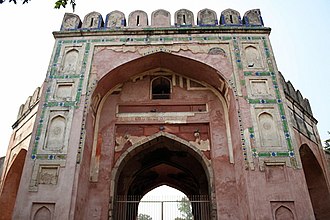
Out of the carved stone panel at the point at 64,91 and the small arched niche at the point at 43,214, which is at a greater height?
the carved stone panel at the point at 64,91

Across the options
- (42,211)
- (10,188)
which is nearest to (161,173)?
(10,188)

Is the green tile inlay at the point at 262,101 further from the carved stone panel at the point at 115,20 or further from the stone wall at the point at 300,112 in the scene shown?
the carved stone panel at the point at 115,20

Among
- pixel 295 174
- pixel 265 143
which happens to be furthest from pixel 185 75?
pixel 295 174

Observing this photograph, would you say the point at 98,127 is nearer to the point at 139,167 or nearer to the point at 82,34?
the point at 139,167

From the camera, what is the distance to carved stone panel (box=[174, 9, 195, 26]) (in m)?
9.68

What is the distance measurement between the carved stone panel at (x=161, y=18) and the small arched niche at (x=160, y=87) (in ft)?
4.96

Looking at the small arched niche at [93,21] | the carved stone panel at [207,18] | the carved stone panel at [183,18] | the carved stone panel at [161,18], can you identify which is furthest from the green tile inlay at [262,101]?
the small arched niche at [93,21]

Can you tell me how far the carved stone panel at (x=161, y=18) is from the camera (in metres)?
9.76

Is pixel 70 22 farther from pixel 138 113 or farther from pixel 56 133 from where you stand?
pixel 56 133

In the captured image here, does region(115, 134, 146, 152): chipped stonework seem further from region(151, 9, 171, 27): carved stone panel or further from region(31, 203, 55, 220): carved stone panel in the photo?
region(151, 9, 171, 27): carved stone panel

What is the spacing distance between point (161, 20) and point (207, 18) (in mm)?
1305

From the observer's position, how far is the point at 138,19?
32.5ft

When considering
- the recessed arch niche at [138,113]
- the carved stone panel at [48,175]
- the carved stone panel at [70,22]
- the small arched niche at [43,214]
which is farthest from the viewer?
the carved stone panel at [70,22]

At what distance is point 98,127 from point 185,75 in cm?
277
